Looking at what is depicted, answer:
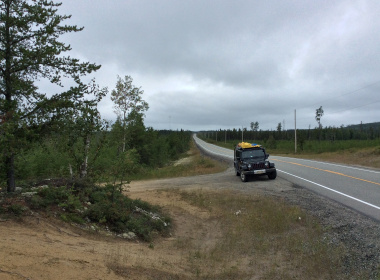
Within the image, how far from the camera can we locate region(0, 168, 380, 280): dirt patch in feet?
13.8

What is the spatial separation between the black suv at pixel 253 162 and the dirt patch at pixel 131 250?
701cm

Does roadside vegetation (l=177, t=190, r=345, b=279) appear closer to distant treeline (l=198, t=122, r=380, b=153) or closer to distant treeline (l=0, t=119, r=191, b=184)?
distant treeline (l=0, t=119, r=191, b=184)

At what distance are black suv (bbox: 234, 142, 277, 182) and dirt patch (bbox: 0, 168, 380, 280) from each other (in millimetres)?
7009

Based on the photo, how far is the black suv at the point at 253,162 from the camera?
17344 millimetres

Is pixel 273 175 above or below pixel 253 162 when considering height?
below

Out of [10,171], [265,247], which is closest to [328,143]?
[265,247]

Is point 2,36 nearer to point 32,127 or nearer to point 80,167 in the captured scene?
point 32,127

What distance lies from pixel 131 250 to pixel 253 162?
12.3 meters

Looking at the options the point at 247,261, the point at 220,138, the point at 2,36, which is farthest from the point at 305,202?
the point at 220,138

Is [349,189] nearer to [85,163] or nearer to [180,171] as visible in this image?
[85,163]

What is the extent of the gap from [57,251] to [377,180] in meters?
15.9

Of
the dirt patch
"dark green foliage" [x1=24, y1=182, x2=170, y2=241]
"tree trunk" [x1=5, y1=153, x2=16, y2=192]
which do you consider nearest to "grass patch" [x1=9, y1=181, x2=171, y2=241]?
"dark green foliage" [x1=24, y1=182, x2=170, y2=241]

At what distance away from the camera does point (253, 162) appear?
17.6 meters

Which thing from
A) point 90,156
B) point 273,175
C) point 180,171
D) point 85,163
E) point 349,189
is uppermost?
point 90,156
